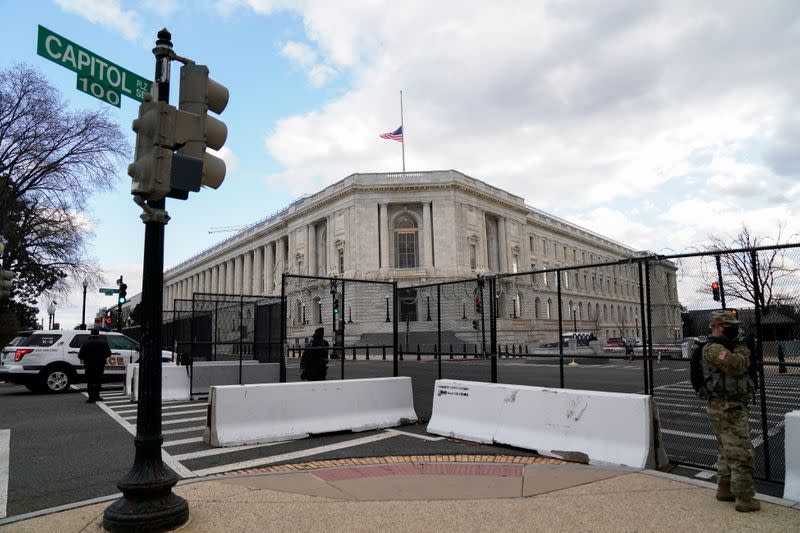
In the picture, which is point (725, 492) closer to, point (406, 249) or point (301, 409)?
point (301, 409)

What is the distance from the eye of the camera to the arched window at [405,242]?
68.2 m

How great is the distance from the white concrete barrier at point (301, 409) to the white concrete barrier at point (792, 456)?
20.0ft

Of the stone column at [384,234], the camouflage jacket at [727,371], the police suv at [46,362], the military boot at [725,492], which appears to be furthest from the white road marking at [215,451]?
the stone column at [384,234]

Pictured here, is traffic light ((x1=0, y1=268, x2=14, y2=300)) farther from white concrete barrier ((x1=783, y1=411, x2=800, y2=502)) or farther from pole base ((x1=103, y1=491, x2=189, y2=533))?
white concrete barrier ((x1=783, y1=411, x2=800, y2=502))

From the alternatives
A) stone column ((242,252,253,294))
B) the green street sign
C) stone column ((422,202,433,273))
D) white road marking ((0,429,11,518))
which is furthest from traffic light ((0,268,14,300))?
stone column ((242,252,253,294))

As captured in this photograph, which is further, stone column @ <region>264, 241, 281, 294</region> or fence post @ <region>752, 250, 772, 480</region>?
stone column @ <region>264, 241, 281, 294</region>

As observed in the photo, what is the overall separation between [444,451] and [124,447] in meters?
5.03

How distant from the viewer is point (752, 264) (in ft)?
21.6

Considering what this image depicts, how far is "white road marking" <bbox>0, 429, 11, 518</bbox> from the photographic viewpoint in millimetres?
5779

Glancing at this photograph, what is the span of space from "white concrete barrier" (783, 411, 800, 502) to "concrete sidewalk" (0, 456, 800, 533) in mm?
246

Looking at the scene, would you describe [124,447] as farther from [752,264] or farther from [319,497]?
[752,264]

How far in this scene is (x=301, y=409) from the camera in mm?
9164

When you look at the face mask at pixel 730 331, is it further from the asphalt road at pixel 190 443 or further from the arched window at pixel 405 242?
the arched window at pixel 405 242

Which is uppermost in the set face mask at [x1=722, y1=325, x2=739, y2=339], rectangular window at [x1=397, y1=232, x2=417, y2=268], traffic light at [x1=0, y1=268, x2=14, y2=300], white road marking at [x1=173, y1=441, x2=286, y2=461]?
rectangular window at [x1=397, y1=232, x2=417, y2=268]
